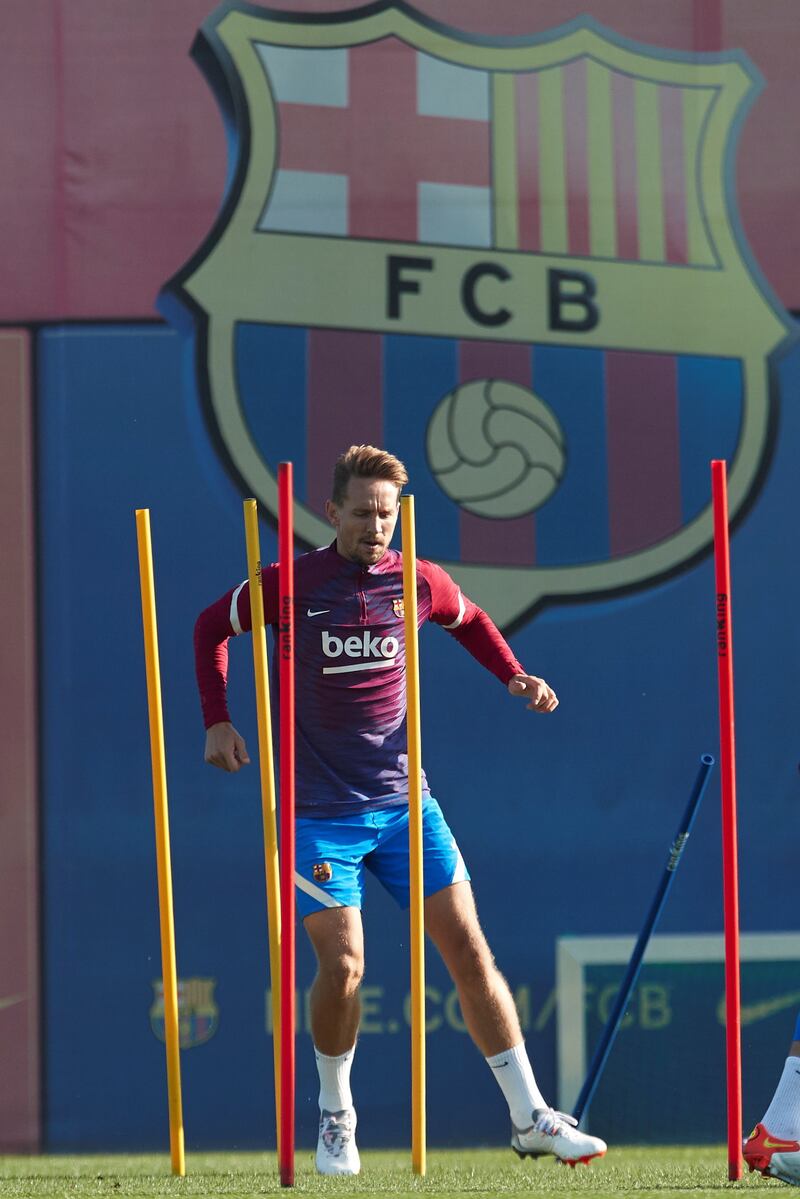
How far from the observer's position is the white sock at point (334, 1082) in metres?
3.54

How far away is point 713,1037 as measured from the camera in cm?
462

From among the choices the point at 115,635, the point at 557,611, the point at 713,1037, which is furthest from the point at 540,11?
the point at 713,1037

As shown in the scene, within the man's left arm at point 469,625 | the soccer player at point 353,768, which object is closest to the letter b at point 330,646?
the soccer player at point 353,768

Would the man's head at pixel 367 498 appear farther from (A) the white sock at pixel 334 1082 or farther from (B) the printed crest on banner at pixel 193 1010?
(B) the printed crest on banner at pixel 193 1010

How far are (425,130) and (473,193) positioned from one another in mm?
220

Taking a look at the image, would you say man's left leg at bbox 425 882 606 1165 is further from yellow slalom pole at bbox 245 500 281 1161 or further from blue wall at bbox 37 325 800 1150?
blue wall at bbox 37 325 800 1150

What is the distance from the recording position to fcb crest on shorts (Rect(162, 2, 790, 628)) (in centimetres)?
464

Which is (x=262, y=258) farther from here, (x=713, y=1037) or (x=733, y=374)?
(x=713, y=1037)

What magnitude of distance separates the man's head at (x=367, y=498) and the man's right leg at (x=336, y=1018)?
78 centimetres

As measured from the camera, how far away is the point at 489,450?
4.66 metres

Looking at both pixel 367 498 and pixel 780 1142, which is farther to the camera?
pixel 367 498

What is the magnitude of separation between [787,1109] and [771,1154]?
0.10m

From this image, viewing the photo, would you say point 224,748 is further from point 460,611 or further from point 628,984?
point 628,984

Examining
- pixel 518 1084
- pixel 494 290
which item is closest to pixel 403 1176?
pixel 518 1084
